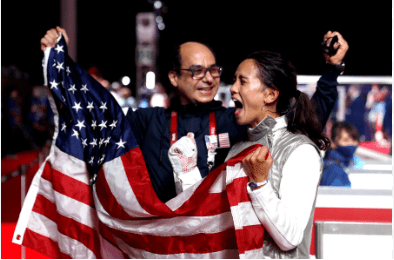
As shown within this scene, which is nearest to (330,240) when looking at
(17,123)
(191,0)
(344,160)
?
(344,160)

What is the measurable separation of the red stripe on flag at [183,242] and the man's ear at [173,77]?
1.15m

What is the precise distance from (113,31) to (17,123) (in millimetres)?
26423

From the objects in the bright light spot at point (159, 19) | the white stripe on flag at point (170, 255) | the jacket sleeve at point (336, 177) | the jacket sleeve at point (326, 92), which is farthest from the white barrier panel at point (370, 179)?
the bright light spot at point (159, 19)

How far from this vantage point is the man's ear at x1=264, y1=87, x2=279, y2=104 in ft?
7.61

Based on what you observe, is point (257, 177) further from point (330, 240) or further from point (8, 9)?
point (8, 9)

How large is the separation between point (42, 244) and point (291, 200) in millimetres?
1747

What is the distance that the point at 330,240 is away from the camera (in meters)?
2.86

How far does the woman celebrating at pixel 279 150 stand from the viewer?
193 centimetres

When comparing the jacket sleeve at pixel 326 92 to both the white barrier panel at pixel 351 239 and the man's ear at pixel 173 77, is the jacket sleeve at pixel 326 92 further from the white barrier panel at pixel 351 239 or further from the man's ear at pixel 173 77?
the man's ear at pixel 173 77

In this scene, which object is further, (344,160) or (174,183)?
(344,160)

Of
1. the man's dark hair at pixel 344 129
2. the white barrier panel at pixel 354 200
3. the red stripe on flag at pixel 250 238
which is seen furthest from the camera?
the man's dark hair at pixel 344 129

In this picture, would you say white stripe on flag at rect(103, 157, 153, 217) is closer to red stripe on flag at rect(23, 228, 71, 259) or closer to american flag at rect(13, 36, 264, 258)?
→ american flag at rect(13, 36, 264, 258)

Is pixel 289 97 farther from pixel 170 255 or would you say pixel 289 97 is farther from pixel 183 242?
pixel 170 255

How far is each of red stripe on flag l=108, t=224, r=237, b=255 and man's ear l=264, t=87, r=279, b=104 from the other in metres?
0.72
